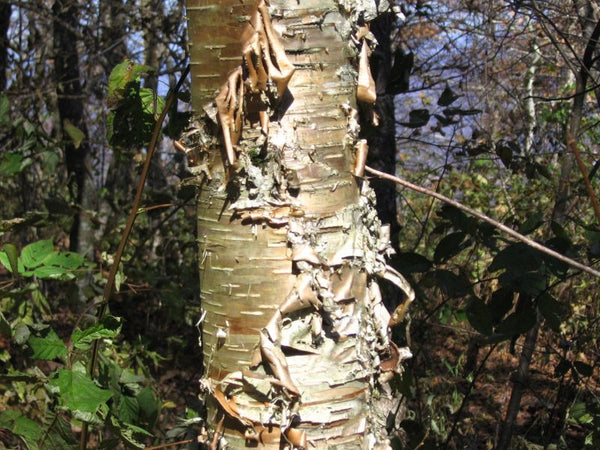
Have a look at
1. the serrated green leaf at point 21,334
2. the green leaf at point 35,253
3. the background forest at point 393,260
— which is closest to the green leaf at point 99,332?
the background forest at point 393,260

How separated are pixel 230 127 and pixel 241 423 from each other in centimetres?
48

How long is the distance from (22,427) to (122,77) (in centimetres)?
85

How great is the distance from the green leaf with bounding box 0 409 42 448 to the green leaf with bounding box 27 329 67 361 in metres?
0.19

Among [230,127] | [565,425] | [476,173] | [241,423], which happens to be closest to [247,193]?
[230,127]

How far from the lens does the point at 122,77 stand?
1447mm

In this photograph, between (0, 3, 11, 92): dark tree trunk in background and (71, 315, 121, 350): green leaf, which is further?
(0, 3, 11, 92): dark tree trunk in background

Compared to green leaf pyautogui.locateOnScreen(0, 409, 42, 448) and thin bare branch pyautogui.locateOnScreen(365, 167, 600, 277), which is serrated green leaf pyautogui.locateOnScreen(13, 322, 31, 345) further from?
thin bare branch pyautogui.locateOnScreen(365, 167, 600, 277)

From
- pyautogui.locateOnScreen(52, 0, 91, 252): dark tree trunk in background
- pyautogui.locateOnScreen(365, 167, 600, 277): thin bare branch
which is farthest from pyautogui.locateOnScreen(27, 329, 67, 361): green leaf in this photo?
pyautogui.locateOnScreen(52, 0, 91, 252): dark tree trunk in background

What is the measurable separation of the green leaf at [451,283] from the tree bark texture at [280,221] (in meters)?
0.82

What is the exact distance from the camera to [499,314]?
1.90 m

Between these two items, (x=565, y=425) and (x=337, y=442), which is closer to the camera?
(x=337, y=442)

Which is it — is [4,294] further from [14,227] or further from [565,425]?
[565,425]

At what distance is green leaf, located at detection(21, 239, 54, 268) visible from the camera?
1.62m

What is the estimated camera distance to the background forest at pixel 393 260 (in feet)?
5.11
